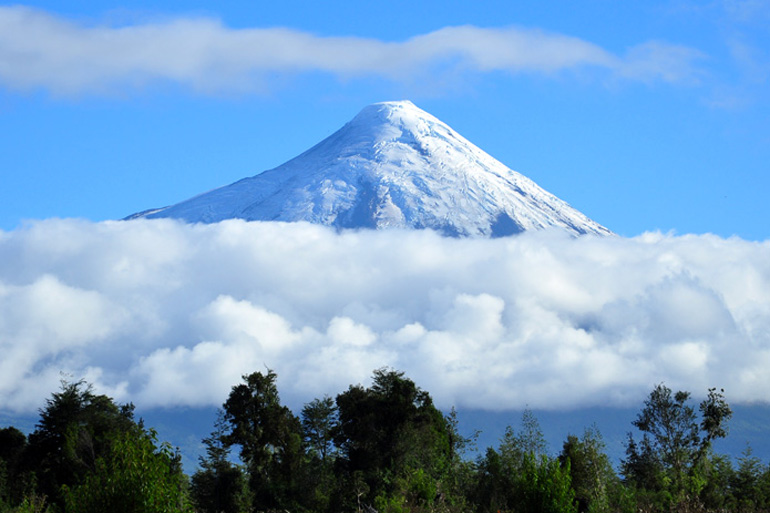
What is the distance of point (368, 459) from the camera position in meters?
74.7

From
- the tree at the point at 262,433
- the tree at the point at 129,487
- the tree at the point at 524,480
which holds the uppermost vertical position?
the tree at the point at 262,433

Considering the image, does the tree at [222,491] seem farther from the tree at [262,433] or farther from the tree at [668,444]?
the tree at [668,444]

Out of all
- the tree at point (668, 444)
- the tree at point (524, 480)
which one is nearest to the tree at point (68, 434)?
the tree at point (524, 480)

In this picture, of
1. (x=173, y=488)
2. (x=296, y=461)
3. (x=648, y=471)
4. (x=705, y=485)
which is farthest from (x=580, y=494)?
(x=173, y=488)

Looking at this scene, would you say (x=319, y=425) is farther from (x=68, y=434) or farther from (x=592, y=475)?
(x=592, y=475)

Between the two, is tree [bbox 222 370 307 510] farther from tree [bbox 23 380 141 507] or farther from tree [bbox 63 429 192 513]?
tree [bbox 63 429 192 513]

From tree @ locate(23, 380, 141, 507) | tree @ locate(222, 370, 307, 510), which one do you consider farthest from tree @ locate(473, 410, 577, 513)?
tree @ locate(23, 380, 141, 507)

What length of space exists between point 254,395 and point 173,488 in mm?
50409

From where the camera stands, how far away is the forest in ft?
200

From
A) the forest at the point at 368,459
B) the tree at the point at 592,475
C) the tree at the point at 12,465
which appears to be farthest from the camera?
the tree at the point at 12,465

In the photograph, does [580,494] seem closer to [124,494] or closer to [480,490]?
[480,490]

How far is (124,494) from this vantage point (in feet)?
86.1

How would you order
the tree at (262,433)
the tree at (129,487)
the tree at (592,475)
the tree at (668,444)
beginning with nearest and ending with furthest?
the tree at (129,487) < the tree at (592,475) < the tree at (668,444) < the tree at (262,433)

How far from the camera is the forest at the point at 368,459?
60844mm
